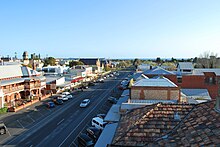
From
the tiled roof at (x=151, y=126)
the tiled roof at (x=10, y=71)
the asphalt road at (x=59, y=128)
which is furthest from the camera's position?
the tiled roof at (x=10, y=71)

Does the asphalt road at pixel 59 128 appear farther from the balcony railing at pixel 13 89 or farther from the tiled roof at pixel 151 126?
the tiled roof at pixel 151 126

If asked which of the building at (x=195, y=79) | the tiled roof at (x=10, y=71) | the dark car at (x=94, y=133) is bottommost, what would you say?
the dark car at (x=94, y=133)

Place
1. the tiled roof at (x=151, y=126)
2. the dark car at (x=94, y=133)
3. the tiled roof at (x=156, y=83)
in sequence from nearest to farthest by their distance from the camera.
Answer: the tiled roof at (x=151, y=126) → the dark car at (x=94, y=133) → the tiled roof at (x=156, y=83)

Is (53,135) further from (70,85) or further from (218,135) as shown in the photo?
(70,85)

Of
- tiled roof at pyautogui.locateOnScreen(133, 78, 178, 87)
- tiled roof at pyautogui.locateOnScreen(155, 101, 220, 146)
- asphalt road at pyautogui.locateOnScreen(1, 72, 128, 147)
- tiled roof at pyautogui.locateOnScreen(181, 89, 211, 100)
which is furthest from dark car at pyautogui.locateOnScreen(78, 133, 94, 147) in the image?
tiled roof at pyautogui.locateOnScreen(181, 89, 211, 100)

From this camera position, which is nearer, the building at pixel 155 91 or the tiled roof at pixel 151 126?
the tiled roof at pixel 151 126

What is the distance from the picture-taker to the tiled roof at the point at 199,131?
258 inches

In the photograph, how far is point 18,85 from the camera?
35.7 metres

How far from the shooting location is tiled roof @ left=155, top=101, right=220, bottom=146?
6543 millimetres

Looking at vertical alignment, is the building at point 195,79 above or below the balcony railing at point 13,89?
above

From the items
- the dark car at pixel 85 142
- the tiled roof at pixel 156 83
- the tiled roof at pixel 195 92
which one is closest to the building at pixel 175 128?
the dark car at pixel 85 142

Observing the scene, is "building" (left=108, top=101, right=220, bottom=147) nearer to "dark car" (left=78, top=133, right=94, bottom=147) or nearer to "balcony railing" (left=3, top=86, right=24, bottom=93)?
"dark car" (left=78, top=133, right=94, bottom=147)

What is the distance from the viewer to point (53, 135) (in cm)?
2008

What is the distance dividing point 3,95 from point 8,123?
341 inches
